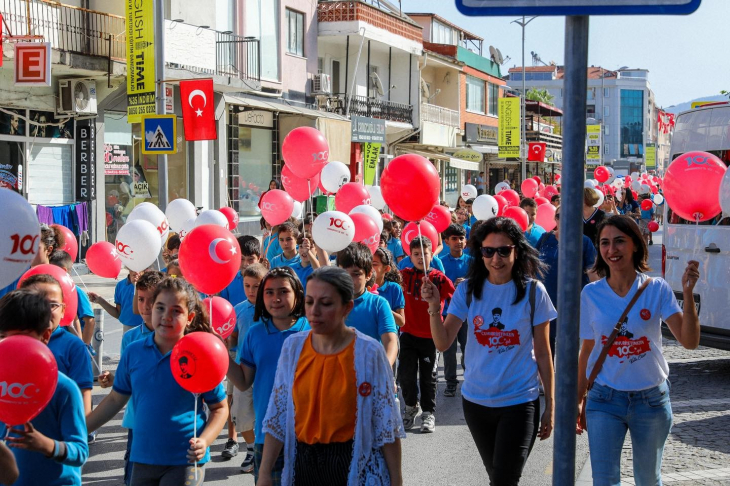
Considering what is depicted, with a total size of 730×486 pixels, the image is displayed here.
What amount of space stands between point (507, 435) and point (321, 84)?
25131 mm

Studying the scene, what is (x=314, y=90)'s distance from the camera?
29.1 m

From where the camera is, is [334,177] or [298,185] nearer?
[298,185]

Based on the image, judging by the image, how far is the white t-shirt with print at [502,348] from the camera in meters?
4.66

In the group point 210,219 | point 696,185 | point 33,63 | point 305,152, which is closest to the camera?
point 696,185

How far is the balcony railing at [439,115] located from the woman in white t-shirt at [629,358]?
34.0 metres

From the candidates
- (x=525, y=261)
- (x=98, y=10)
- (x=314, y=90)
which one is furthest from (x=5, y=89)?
(x=525, y=261)

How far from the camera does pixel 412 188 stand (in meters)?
6.85

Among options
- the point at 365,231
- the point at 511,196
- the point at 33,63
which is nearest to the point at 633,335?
the point at 365,231

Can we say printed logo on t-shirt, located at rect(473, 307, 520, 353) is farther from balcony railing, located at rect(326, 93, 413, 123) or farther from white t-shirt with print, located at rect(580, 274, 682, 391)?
balcony railing, located at rect(326, 93, 413, 123)

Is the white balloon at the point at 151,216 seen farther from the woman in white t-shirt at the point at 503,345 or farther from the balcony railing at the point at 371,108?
the balcony railing at the point at 371,108

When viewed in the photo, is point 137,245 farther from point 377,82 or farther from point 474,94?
point 474,94

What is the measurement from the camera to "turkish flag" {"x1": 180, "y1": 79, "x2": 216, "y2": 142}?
46.5 ft

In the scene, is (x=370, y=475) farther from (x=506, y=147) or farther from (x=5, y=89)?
(x=506, y=147)

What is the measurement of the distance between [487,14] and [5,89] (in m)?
16.8
